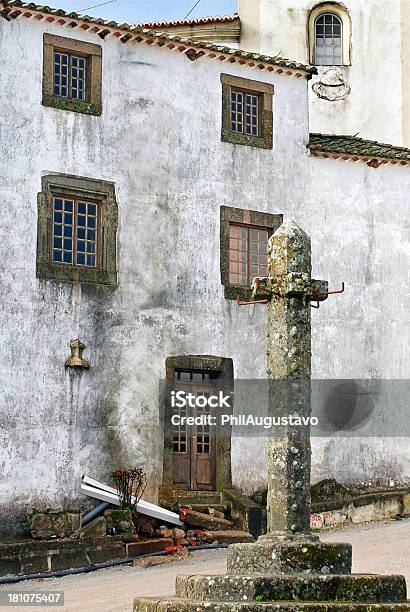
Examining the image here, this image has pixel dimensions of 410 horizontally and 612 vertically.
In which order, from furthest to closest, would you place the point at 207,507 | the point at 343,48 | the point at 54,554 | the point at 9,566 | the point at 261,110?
the point at 343,48
the point at 261,110
the point at 207,507
the point at 54,554
the point at 9,566

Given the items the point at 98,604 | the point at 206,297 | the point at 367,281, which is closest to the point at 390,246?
the point at 367,281

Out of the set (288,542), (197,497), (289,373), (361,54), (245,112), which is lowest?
(197,497)

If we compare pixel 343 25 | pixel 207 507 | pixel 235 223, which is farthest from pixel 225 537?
pixel 343 25

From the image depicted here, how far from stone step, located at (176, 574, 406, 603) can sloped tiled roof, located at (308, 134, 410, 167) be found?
1290 cm

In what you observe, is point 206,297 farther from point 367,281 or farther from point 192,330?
point 367,281

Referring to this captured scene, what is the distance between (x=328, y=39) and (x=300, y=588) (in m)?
19.3

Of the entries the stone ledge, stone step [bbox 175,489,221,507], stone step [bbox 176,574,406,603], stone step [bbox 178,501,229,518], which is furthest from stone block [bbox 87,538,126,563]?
stone step [bbox 176,574,406,603]

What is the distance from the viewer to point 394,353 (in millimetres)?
21500

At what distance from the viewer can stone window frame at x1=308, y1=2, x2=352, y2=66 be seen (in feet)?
87.3

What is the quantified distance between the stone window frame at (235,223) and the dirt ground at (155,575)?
4.44m

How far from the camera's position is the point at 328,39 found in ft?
88.1

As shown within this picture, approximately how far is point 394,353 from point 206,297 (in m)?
3.84

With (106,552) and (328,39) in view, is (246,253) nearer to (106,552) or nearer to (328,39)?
(106,552)

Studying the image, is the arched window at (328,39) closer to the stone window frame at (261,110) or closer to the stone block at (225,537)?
the stone window frame at (261,110)
